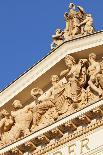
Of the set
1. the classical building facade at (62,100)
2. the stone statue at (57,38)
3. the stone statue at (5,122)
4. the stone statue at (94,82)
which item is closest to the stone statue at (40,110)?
the classical building facade at (62,100)

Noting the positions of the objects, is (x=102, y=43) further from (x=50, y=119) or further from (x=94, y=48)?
(x=50, y=119)

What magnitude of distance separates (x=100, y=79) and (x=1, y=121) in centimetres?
283

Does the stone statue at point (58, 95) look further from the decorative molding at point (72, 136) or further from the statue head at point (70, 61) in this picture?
the decorative molding at point (72, 136)

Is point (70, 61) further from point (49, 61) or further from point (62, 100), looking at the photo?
point (62, 100)

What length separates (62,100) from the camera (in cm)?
1964

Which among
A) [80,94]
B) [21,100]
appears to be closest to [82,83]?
[80,94]

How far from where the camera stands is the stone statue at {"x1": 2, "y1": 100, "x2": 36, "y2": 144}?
20.1m

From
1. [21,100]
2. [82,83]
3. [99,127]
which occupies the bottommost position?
[99,127]

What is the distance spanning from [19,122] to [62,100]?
48.6 inches

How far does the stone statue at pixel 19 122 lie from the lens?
2012cm

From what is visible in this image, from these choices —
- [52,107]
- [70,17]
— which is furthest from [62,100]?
[70,17]

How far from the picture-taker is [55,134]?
1916cm

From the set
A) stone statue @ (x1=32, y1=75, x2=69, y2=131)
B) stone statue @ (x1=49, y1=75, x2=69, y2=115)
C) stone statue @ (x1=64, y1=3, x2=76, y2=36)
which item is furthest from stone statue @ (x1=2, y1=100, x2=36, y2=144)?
stone statue @ (x1=64, y1=3, x2=76, y2=36)

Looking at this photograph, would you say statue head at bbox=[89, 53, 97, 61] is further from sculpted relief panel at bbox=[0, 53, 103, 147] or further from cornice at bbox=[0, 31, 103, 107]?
cornice at bbox=[0, 31, 103, 107]
